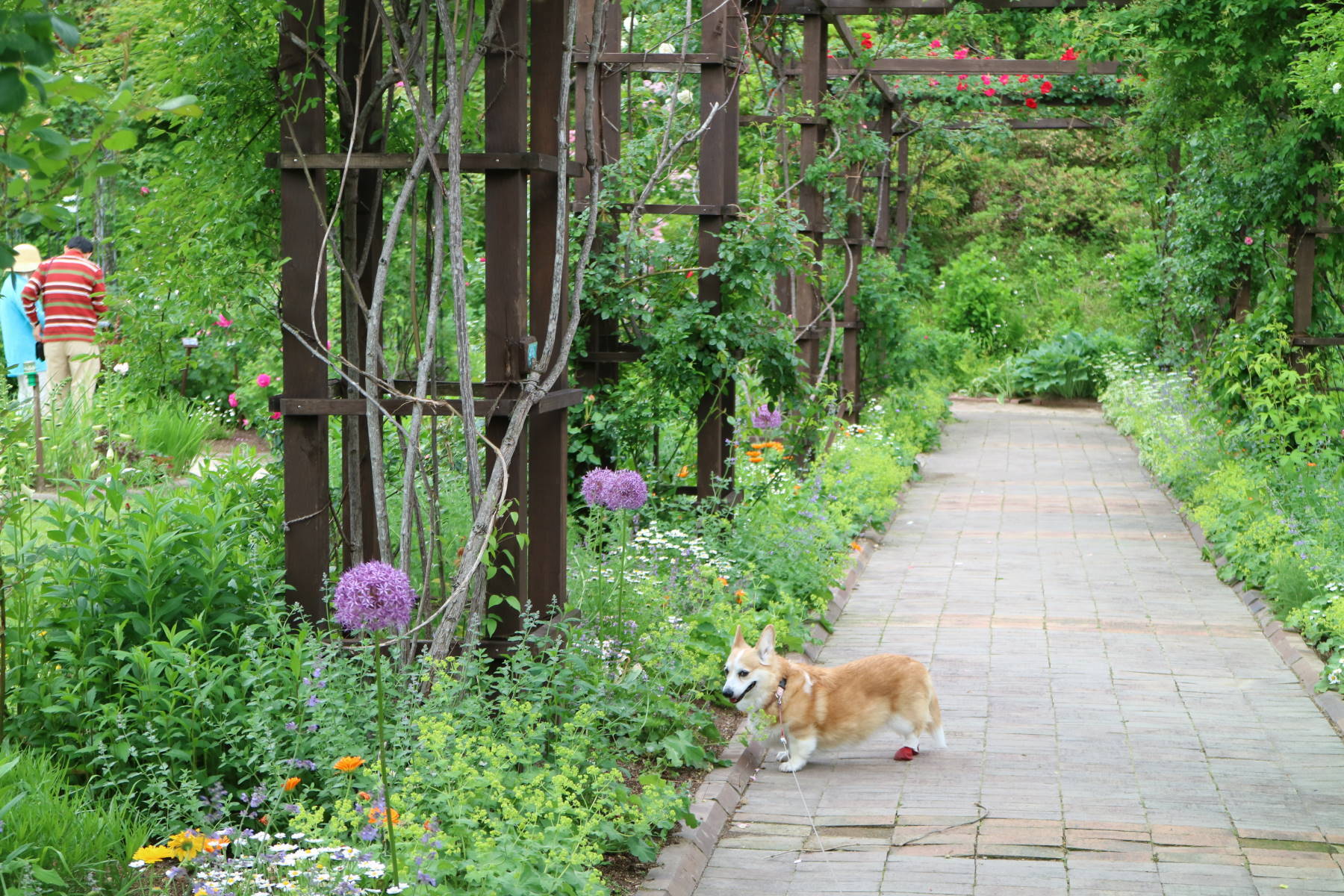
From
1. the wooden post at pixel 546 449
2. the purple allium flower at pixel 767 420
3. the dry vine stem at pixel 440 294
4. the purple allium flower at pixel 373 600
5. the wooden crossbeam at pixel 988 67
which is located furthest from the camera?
the wooden crossbeam at pixel 988 67

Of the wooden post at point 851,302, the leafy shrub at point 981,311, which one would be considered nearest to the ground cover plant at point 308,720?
the wooden post at point 851,302

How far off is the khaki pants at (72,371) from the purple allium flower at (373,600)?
747 centimetres

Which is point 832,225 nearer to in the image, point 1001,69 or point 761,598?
point 1001,69

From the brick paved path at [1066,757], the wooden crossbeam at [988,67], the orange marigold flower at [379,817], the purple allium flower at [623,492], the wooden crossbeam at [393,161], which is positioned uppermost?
the wooden crossbeam at [988,67]

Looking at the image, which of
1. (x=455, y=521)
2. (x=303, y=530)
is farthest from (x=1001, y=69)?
(x=303, y=530)

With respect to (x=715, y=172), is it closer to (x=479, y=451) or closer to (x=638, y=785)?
(x=479, y=451)

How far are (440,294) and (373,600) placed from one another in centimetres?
226

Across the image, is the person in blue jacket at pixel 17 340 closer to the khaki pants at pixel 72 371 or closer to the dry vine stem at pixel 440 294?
the khaki pants at pixel 72 371

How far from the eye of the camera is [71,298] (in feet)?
35.5

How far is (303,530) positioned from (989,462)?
37.9ft

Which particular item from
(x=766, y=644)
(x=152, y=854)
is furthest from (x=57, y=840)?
(x=766, y=644)

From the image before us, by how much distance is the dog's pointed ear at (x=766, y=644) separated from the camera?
5.33 m

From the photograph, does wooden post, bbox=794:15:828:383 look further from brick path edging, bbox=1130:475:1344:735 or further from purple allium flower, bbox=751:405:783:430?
brick path edging, bbox=1130:475:1344:735

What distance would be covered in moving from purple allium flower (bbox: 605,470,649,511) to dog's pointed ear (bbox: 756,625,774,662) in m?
0.76
